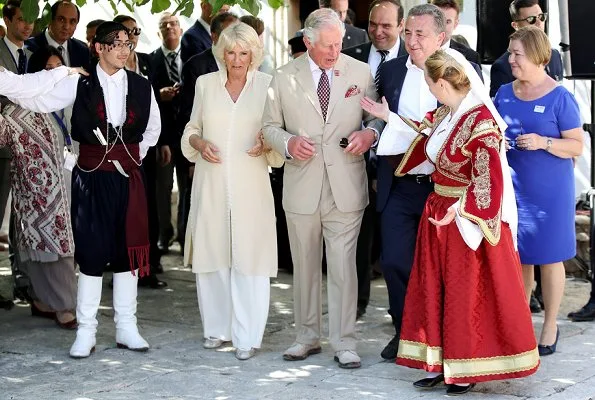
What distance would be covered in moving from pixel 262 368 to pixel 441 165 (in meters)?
1.64

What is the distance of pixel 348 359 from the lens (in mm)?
7539

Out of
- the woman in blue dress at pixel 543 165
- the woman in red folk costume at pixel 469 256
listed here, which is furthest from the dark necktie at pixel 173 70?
the woman in red folk costume at pixel 469 256

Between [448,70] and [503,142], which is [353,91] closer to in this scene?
[448,70]

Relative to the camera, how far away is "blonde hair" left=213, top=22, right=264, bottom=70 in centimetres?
782

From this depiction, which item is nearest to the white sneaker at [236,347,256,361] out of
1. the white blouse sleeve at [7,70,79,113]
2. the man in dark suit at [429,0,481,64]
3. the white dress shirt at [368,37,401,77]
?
the white blouse sleeve at [7,70,79,113]

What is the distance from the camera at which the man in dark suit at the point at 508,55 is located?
8.64 m

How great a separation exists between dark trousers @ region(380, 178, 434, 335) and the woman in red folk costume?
1.76 ft

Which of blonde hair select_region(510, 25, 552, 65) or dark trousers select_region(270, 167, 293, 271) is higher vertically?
blonde hair select_region(510, 25, 552, 65)

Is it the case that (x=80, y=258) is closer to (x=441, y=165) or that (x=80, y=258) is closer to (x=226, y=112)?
(x=226, y=112)

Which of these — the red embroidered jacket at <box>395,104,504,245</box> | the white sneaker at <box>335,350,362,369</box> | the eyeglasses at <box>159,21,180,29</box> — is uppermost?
the eyeglasses at <box>159,21,180,29</box>

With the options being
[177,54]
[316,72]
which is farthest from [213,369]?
[177,54]

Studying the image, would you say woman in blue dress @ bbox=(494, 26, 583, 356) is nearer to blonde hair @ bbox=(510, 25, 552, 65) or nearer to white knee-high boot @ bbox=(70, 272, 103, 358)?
blonde hair @ bbox=(510, 25, 552, 65)

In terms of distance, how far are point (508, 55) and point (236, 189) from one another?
6.81 feet

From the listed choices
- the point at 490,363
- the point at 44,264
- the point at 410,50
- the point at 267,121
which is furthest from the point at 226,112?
the point at 490,363
